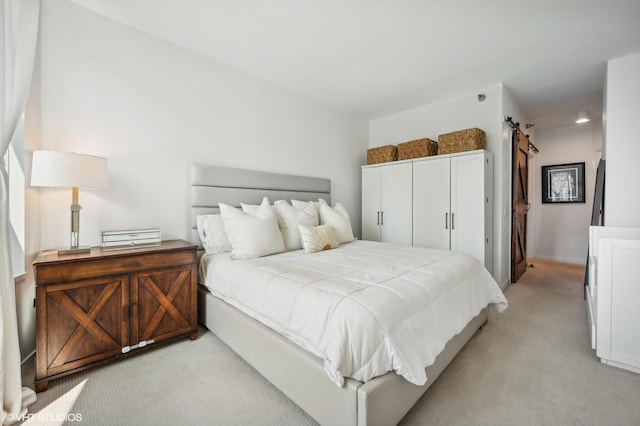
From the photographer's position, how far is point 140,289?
1993mm

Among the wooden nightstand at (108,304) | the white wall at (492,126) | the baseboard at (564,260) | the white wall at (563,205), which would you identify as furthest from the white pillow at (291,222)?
the white wall at (563,205)

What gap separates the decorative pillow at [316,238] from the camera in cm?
270

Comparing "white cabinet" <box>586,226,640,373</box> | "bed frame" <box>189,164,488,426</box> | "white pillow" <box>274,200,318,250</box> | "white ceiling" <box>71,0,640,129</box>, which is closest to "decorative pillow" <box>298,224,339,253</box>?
"white pillow" <box>274,200,318,250</box>

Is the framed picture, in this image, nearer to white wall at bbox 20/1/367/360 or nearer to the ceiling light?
the ceiling light

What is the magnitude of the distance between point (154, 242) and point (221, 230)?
562 millimetres

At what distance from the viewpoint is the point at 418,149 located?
3.84 m

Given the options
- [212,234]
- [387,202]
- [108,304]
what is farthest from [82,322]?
[387,202]

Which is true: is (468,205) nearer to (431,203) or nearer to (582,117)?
(431,203)

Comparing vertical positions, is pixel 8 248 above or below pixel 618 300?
above

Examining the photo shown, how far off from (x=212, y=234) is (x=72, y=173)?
3.66 ft

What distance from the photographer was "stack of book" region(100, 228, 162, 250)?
211cm

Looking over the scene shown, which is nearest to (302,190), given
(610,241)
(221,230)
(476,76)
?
(221,230)

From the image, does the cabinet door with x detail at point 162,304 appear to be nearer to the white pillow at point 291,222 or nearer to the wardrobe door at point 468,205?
the white pillow at point 291,222

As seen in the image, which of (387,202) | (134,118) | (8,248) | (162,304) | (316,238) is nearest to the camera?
(8,248)
